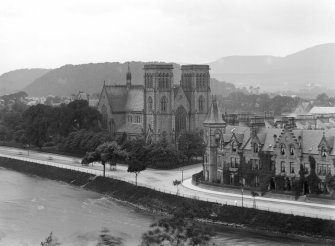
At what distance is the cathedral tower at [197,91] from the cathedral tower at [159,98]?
16.6 ft

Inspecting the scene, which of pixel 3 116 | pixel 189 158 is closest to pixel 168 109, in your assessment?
pixel 189 158

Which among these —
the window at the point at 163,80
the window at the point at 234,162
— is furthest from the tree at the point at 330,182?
the window at the point at 163,80

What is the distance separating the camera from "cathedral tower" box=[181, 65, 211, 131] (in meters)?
131

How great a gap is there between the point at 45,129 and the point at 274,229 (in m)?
82.6

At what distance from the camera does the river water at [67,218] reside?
65.6 metres

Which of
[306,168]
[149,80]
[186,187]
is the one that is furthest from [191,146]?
[306,168]

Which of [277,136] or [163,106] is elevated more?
[163,106]

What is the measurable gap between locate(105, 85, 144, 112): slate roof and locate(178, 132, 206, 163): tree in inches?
803

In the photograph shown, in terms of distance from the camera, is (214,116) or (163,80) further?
(163,80)

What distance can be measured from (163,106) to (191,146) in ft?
50.3

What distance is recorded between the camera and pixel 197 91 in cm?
13100

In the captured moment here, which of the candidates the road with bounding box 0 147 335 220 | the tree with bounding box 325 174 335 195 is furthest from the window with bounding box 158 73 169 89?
the tree with bounding box 325 174 335 195

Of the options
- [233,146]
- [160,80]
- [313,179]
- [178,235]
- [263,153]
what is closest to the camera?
[178,235]

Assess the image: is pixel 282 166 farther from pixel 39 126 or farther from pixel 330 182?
pixel 39 126
